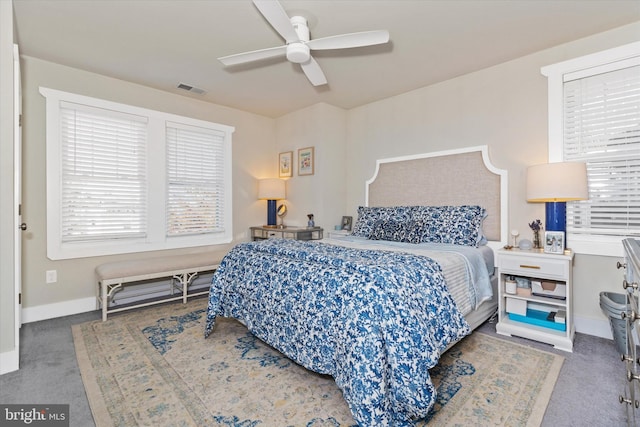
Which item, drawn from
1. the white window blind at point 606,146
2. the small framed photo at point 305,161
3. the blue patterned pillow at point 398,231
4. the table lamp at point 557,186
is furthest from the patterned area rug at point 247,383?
the small framed photo at point 305,161

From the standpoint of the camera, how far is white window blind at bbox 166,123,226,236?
12.9ft

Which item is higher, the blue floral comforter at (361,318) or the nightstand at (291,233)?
the nightstand at (291,233)

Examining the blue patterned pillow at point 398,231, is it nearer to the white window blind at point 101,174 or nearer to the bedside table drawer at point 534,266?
the bedside table drawer at point 534,266

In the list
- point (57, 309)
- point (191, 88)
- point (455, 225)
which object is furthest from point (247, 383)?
point (191, 88)

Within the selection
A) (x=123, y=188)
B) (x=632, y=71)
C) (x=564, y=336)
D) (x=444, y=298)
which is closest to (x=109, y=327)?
(x=123, y=188)

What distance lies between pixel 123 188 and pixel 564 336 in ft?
14.7

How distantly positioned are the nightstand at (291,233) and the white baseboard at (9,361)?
264 centimetres

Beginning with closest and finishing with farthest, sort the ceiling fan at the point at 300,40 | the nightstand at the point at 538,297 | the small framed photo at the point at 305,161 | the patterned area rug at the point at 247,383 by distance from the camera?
the patterned area rug at the point at 247,383
the ceiling fan at the point at 300,40
the nightstand at the point at 538,297
the small framed photo at the point at 305,161

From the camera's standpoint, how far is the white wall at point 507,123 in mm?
2617

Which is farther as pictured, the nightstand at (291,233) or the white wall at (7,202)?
the nightstand at (291,233)

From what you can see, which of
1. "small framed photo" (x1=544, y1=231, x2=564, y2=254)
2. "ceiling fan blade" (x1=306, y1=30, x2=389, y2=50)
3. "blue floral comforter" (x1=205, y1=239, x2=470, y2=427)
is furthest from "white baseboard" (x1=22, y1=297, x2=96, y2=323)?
"small framed photo" (x1=544, y1=231, x2=564, y2=254)

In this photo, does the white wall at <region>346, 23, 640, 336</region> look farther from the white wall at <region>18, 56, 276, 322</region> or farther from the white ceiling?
the white wall at <region>18, 56, 276, 322</region>

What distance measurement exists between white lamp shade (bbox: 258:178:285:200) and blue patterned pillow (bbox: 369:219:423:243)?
1733mm

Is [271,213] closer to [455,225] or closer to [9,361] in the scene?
[455,225]
